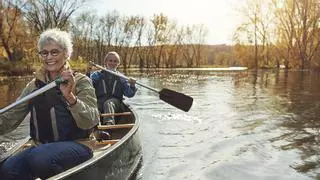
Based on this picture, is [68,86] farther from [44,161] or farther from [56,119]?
[44,161]

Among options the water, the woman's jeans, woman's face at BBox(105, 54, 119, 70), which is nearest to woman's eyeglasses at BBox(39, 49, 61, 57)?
the woman's jeans

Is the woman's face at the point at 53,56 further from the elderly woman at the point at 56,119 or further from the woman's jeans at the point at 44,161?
the woman's jeans at the point at 44,161

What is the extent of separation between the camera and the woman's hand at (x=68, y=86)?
333 cm

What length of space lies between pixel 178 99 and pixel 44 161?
3114 mm

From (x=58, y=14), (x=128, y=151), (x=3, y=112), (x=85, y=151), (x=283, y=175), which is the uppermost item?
(x=58, y=14)

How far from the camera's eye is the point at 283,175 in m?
5.80

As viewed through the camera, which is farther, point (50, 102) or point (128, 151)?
point (128, 151)

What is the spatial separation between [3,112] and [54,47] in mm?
733

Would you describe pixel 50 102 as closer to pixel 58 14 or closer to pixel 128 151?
pixel 128 151

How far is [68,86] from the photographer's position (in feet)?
10.9

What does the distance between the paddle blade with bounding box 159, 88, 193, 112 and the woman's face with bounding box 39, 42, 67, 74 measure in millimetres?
2815

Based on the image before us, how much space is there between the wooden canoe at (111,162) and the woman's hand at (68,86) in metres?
0.60

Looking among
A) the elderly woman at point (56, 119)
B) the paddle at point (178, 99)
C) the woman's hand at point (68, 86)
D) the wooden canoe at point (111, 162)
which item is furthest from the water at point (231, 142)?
the woman's hand at point (68, 86)

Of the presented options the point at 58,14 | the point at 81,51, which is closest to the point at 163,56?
the point at 81,51
